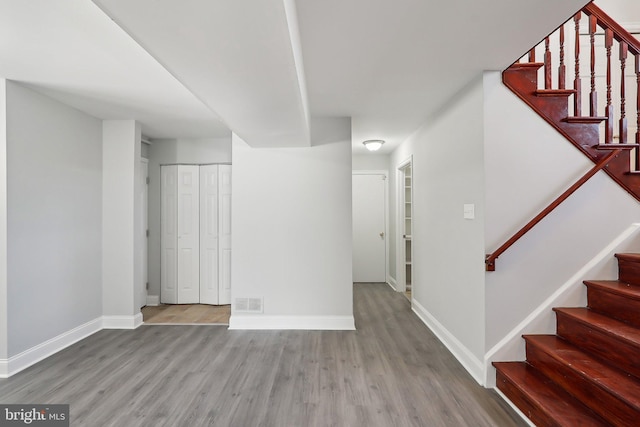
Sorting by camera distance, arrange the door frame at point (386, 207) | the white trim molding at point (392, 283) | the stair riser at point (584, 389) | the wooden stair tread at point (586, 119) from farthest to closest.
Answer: the door frame at point (386, 207) < the white trim molding at point (392, 283) < the wooden stair tread at point (586, 119) < the stair riser at point (584, 389)

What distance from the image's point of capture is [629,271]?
87.6 inches

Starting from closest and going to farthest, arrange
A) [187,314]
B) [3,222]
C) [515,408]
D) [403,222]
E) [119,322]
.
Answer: [515,408] → [3,222] → [119,322] → [187,314] → [403,222]

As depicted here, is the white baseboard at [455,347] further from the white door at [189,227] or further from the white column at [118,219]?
the white column at [118,219]

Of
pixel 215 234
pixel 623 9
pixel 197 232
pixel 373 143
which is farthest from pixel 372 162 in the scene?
pixel 623 9

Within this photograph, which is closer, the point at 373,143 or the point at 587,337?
the point at 587,337

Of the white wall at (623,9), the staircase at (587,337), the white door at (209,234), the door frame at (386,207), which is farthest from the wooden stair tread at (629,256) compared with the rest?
the white door at (209,234)

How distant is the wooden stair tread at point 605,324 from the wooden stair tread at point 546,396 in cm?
46

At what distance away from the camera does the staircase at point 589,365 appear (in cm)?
170

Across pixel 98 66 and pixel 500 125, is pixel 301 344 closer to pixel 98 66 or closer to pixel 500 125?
pixel 500 125

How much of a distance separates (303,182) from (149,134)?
96.2 inches

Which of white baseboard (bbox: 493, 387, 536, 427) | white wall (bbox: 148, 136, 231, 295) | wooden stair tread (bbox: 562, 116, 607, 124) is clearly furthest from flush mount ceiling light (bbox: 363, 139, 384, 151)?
white baseboard (bbox: 493, 387, 536, 427)

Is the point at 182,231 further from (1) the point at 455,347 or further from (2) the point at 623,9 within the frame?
(2) the point at 623,9

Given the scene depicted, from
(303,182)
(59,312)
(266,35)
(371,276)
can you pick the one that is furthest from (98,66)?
(371,276)

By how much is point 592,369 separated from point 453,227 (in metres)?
1.41
